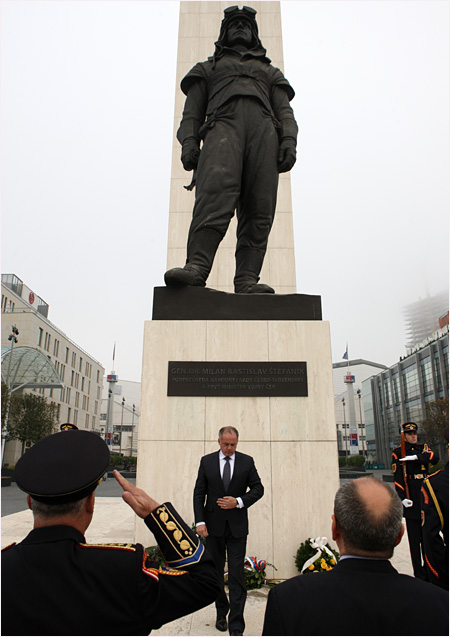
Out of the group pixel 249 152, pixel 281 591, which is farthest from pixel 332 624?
pixel 249 152

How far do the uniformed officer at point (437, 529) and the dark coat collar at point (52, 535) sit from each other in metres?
2.30

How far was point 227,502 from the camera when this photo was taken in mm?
3666

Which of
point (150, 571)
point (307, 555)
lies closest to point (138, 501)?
point (150, 571)

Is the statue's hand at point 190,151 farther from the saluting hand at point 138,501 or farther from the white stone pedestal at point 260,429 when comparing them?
the saluting hand at point 138,501

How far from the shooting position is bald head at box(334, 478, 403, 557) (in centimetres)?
134

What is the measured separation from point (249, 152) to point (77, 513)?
17.0 ft

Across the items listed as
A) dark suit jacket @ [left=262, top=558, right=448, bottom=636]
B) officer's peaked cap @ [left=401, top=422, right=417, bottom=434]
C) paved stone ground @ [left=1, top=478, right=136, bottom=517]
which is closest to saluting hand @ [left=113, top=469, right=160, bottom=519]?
dark suit jacket @ [left=262, top=558, right=448, bottom=636]

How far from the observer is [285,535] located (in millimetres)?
4461

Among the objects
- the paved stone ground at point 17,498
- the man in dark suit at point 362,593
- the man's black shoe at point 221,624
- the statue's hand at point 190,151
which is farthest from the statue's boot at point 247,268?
the paved stone ground at point 17,498

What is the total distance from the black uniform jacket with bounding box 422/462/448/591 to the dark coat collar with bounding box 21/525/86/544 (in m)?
2.30

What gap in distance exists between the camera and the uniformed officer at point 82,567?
123 centimetres

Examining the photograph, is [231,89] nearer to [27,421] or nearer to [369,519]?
[369,519]

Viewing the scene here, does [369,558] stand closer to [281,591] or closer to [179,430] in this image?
[281,591]

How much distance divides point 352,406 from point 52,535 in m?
69.3
